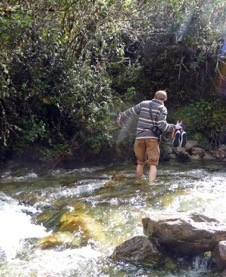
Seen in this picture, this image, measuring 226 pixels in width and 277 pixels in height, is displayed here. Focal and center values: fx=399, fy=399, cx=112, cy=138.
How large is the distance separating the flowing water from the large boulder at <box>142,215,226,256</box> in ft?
0.68

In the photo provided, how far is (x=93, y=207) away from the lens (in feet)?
23.1

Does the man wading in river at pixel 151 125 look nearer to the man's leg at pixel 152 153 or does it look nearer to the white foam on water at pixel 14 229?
the man's leg at pixel 152 153

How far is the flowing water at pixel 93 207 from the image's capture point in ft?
16.0

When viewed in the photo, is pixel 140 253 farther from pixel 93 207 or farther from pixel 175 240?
pixel 93 207

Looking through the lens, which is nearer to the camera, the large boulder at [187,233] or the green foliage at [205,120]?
the large boulder at [187,233]

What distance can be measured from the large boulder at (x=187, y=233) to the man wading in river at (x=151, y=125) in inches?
135

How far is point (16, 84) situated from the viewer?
33.4 ft

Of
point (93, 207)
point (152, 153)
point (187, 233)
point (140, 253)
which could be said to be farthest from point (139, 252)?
point (152, 153)

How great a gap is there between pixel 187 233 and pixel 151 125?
3884 millimetres

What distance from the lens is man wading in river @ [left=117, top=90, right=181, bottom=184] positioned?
8.25 meters

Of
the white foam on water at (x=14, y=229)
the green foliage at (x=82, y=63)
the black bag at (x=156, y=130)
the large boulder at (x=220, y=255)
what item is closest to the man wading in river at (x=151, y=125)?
the black bag at (x=156, y=130)

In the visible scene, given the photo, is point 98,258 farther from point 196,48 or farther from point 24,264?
point 196,48

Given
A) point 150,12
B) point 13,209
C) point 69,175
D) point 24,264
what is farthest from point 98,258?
point 150,12

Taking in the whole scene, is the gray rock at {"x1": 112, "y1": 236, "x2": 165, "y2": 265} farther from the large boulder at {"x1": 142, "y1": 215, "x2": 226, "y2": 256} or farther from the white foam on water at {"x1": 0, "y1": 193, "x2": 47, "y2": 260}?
the white foam on water at {"x1": 0, "y1": 193, "x2": 47, "y2": 260}
